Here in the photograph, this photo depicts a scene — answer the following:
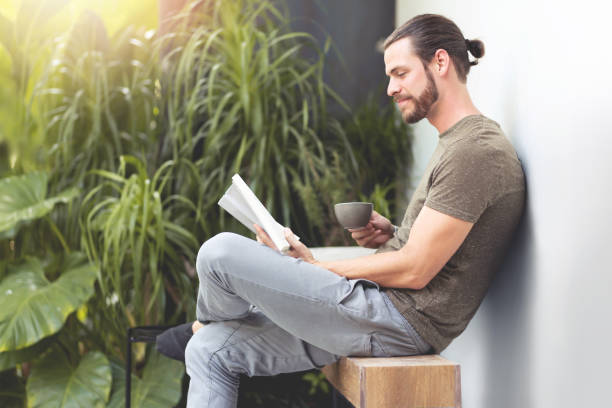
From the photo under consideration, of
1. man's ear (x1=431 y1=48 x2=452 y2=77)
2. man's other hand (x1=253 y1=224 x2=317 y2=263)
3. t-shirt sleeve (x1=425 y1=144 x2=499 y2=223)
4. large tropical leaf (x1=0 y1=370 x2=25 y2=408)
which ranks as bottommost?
large tropical leaf (x1=0 y1=370 x2=25 y2=408)

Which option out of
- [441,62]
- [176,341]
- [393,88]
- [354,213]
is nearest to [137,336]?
[176,341]

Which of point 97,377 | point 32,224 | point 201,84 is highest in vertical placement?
point 201,84

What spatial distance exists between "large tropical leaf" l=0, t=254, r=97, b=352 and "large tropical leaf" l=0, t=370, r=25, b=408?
16.8 inches

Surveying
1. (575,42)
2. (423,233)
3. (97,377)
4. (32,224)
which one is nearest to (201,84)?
(32,224)

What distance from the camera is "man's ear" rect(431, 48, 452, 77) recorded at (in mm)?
1626

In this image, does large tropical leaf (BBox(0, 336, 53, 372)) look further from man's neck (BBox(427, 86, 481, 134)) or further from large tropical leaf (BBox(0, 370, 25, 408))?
man's neck (BBox(427, 86, 481, 134))

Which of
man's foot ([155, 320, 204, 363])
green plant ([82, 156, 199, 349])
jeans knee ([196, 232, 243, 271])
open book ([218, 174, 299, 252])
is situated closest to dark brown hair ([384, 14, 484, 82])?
open book ([218, 174, 299, 252])

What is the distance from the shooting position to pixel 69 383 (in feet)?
7.85

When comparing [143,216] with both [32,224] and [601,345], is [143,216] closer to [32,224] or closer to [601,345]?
[32,224]

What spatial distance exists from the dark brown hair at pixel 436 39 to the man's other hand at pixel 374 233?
0.47 meters

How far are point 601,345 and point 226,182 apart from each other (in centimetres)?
169

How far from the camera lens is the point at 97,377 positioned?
7.81 feet

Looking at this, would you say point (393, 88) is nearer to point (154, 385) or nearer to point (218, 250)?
point (218, 250)

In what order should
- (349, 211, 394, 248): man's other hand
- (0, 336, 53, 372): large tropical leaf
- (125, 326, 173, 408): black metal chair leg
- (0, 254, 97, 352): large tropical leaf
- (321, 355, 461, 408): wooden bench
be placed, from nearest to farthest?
(321, 355, 461, 408): wooden bench < (349, 211, 394, 248): man's other hand < (125, 326, 173, 408): black metal chair leg < (0, 254, 97, 352): large tropical leaf < (0, 336, 53, 372): large tropical leaf
